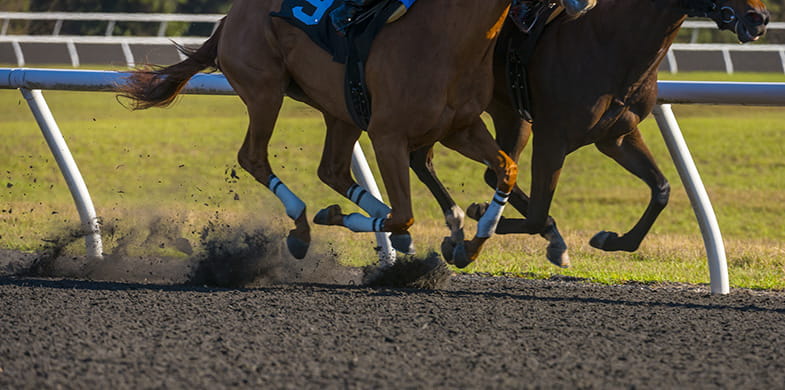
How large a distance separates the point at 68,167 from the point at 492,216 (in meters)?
2.42

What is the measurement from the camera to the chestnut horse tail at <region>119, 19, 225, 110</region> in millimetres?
5480

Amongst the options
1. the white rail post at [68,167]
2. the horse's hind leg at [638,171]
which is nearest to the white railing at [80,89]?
the white rail post at [68,167]

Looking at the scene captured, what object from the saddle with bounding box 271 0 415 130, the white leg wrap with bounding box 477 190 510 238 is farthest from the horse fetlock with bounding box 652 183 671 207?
the saddle with bounding box 271 0 415 130

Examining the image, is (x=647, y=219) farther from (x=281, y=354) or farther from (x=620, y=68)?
(x=281, y=354)

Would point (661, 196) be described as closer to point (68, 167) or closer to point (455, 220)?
point (455, 220)

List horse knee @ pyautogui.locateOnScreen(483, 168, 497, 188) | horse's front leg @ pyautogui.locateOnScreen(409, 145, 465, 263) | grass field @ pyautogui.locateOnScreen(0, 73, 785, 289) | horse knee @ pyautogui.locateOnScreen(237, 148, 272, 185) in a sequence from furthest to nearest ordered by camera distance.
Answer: grass field @ pyautogui.locateOnScreen(0, 73, 785, 289) → horse knee @ pyautogui.locateOnScreen(483, 168, 497, 188) → horse knee @ pyautogui.locateOnScreen(237, 148, 272, 185) → horse's front leg @ pyautogui.locateOnScreen(409, 145, 465, 263)

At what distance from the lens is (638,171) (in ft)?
16.4

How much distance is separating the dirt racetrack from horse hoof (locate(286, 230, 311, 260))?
14cm

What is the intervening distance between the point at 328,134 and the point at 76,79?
137cm

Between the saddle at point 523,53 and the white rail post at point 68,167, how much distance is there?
7.76 ft

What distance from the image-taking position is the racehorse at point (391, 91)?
430 cm

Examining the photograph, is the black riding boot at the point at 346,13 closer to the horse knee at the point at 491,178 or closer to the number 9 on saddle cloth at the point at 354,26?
the number 9 on saddle cloth at the point at 354,26

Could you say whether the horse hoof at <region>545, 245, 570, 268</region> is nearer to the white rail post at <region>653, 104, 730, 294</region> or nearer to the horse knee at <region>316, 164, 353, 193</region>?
the white rail post at <region>653, 104, 730, 294</region>

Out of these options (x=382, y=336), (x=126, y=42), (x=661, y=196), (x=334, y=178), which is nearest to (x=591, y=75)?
(x=661, y=196)
